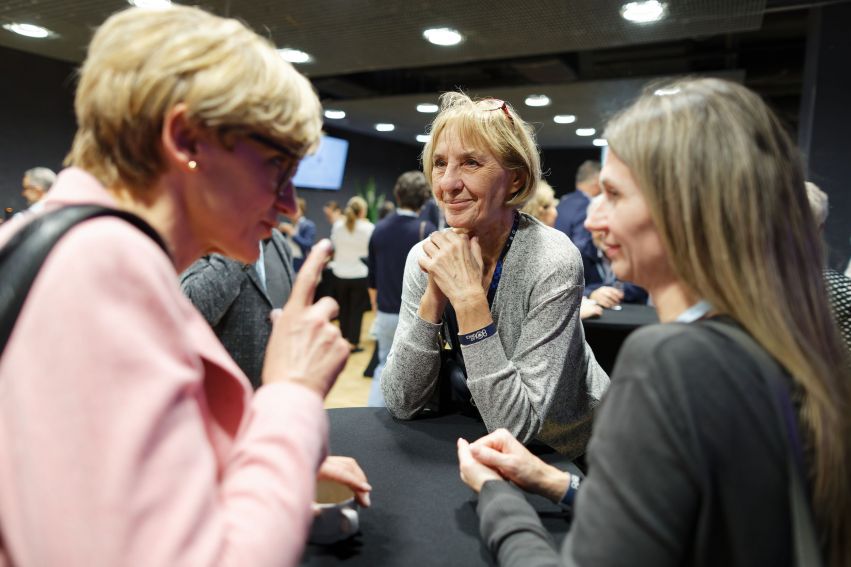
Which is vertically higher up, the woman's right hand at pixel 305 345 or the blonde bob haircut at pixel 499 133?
the blonde bob haircut at pixel 499 133

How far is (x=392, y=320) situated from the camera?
429 cm

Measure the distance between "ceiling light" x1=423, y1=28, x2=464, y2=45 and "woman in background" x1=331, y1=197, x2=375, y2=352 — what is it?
2467 millimetres

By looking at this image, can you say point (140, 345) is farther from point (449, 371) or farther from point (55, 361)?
point (449, 371)

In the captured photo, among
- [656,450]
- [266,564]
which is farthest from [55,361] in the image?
[656,450]

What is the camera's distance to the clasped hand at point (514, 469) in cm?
108

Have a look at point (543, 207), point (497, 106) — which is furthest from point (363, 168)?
point (497, 106)

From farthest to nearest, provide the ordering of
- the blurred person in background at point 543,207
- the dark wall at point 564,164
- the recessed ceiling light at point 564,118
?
the dark wall at point 564,164 → the recessed ceiling light at point 564,118 → the blurred person in background at point 543,207

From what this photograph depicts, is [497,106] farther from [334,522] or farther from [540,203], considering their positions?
[540,203]

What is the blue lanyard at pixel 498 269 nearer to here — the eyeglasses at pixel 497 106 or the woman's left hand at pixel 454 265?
the woman's left hand at pixel 454 265

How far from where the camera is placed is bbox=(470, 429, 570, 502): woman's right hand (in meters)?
1.09

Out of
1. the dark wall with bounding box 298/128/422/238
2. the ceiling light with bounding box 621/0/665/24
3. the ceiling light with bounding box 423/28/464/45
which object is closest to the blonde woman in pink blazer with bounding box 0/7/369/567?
the ceiling light with bounding box 621/0/665/24

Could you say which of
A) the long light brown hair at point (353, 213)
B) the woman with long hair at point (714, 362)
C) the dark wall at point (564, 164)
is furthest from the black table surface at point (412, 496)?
the dark wall at point (564, 164)

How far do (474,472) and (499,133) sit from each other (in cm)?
92

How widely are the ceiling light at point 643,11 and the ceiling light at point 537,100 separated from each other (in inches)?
117
